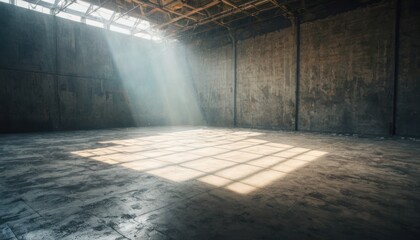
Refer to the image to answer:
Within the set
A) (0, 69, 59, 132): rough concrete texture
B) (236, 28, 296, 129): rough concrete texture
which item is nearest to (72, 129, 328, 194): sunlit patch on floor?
(236, 28, 296, 129): rough concrete texture

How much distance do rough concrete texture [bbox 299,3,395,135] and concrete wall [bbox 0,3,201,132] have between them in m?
8.32

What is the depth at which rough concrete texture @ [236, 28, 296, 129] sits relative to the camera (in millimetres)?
11695

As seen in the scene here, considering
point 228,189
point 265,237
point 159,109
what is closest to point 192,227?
point 265,237

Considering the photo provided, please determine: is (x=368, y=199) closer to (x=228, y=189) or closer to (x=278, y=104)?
(x=228, y=189)

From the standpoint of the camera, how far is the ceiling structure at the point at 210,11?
10.7m

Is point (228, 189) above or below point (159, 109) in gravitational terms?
below

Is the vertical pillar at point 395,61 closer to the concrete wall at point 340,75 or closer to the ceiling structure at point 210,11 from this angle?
the concrete wall at point 340,75

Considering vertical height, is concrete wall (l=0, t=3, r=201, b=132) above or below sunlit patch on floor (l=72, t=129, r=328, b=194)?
above

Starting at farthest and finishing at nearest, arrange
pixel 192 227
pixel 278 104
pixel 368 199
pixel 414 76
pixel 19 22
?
pixel 278 104
pixel 19 22
pixel 414 76
pixel 368 199
pixel 192 227

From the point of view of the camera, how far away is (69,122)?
490 inches

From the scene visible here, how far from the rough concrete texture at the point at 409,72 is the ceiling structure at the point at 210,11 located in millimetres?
1457

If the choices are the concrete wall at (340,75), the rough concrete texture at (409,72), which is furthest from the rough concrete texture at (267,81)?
the rough concrete texture at (409,72)

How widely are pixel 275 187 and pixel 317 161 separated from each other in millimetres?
2223

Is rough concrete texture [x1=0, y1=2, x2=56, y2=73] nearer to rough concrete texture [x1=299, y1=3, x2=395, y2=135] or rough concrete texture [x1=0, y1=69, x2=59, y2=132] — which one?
rough concrete texture [x1=0, y1=69, x2=59, y2=132]
